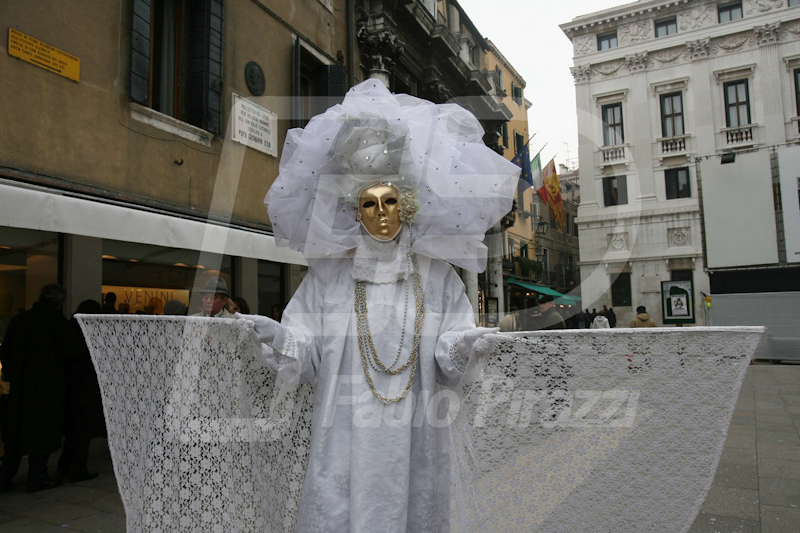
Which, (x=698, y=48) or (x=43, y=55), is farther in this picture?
(x=698, y=48)

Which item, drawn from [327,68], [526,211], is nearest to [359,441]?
[327,68]

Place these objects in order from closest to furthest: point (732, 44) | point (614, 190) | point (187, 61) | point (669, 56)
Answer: point (187, 61), point (732, 44), point (669, 56), point (614, 190)

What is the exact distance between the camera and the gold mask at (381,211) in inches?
86.4

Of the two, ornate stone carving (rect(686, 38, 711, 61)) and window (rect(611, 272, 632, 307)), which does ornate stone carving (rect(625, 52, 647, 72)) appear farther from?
window (rect(611, 272, 632, 307))

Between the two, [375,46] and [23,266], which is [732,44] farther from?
[23,266]

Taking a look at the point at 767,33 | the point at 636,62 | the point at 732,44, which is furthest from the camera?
the point at 636,62

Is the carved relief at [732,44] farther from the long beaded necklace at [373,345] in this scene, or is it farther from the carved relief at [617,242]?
the long beaded necklace at [373,345]

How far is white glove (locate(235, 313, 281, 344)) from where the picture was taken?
1.85 meters

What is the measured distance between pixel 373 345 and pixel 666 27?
28.5 m

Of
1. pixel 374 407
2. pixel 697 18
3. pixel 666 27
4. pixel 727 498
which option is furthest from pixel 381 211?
pixel 666 27

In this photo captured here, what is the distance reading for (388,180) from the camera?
2.25m

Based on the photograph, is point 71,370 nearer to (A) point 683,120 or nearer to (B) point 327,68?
(B) point 327,68

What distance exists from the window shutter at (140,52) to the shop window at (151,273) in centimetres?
156

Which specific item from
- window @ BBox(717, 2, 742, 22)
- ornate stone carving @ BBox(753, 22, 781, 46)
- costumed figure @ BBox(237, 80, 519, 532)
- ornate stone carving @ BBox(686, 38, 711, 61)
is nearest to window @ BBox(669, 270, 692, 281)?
ornate stone carving @ BBox(686, 38, 711, 61)
